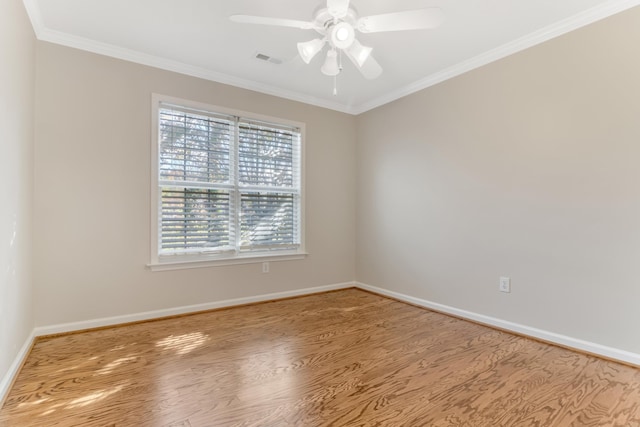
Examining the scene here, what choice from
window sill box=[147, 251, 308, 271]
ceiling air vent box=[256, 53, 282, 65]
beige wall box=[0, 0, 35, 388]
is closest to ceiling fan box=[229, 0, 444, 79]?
ceiling air vent box=[256, 53, 282, 65]

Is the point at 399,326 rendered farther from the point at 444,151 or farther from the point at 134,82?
the point at 134,82

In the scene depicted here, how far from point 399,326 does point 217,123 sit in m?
2.71

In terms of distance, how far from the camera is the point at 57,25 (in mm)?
2504

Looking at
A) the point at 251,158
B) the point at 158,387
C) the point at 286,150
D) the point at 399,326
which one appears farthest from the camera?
the point at 286,150

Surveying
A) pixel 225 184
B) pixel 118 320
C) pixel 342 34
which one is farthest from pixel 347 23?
pixel 118 320

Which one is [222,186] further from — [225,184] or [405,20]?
[405,20]

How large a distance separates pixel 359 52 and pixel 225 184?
1.97 metres

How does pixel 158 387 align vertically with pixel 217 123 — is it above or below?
A: below

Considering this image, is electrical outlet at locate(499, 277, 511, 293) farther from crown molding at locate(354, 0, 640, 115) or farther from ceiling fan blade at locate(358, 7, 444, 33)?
ceiling fan blade at locate(358, 7, 444, 33)

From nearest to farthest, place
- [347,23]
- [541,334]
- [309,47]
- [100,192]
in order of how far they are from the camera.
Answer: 1. [347,23]
2. [309,47]
3. [541,334]
4. [100,192]

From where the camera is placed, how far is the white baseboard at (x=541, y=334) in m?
2.19

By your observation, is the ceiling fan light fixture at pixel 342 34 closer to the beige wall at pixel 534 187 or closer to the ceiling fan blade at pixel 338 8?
the ceiling fan blade at pixel 338 8

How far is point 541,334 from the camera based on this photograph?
8.44ft

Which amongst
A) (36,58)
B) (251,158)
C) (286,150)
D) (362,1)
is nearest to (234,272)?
(251,158)
